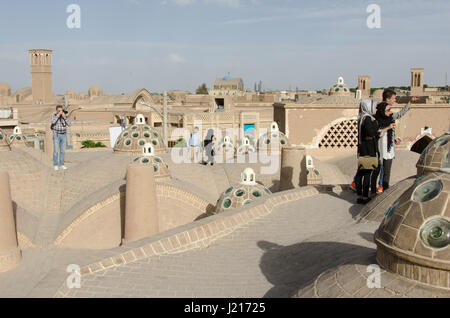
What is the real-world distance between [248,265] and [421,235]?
236 centimetres

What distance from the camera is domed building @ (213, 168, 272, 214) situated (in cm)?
882

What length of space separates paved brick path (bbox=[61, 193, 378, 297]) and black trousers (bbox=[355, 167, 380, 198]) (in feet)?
2.74

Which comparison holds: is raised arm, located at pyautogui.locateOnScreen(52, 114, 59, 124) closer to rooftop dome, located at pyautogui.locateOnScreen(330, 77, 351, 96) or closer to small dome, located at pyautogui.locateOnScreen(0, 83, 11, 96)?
rooftop dome, located at pyautogui.locateOnScreen(330, 77, 351, 96)

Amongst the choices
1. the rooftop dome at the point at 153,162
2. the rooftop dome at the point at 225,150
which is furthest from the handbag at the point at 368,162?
the rooftop dome at the point at 225,150

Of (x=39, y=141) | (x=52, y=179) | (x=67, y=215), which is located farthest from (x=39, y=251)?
(x=39, y=141)

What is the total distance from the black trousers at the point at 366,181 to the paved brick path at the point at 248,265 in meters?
0.84

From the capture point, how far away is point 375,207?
6168 millimetres

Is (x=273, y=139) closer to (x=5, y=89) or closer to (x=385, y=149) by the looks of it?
(x=385, y=149)

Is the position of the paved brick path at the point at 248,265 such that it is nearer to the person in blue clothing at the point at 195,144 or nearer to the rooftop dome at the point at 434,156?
the rooftop dome at the point at 434,156

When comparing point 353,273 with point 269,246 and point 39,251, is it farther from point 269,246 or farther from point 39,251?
point 39,251

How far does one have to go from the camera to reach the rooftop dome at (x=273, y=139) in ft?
46.2

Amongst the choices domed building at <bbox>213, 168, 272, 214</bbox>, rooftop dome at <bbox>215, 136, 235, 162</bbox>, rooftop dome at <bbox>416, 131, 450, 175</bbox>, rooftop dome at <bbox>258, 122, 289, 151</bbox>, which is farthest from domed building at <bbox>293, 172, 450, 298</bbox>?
rooftop dome at <bbox>215, 136, 235, 162</bbox>

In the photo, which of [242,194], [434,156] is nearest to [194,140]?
[242,194]

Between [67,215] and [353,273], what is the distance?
30.3 ft
